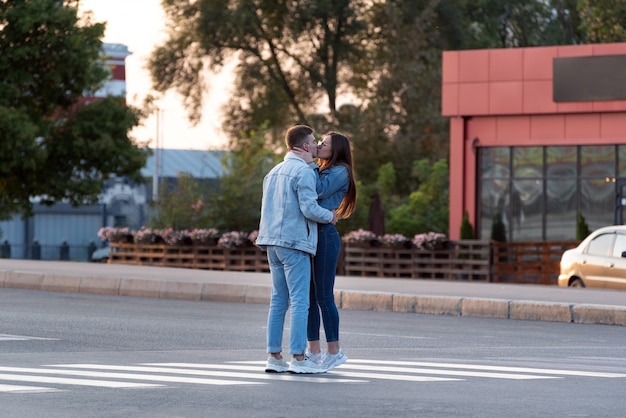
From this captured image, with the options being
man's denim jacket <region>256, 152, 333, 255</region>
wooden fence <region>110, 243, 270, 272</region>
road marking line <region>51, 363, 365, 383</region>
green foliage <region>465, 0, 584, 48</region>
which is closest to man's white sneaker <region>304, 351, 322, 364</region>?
road marking line <region>51, 363, 365, 383</region>

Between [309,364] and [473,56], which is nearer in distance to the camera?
[309,364]

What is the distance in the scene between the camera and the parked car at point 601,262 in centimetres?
2433

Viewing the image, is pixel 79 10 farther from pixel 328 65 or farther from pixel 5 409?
pixel 5 409

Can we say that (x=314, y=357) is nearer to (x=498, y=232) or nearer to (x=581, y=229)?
(x=581, y=229)

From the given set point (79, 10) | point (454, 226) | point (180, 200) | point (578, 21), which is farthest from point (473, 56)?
point (578, 21)

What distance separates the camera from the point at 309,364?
11273mm

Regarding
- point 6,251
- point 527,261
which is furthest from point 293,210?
point 6,251

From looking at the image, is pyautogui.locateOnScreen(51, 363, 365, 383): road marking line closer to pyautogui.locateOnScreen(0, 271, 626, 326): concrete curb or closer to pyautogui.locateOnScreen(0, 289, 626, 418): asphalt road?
pyautogui.locateOnScreen(0, 289, 626, 418): asphalt road

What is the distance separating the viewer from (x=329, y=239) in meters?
11.4

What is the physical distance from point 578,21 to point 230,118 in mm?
15004

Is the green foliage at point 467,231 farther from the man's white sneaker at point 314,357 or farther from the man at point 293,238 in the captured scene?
the man at point 293,238

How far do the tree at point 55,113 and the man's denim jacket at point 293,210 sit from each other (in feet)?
94.6

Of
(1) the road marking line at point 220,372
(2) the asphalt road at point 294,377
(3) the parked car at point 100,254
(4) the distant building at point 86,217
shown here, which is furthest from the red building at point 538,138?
(4) the distant building at point 86,217

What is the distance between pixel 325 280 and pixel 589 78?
26.8 meters
